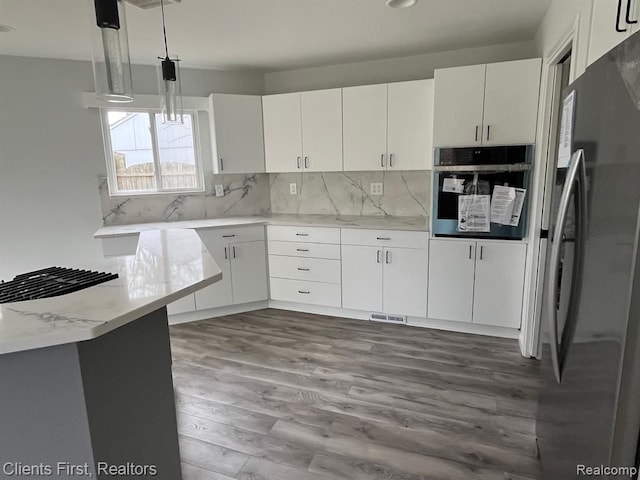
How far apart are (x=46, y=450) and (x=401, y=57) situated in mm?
3834

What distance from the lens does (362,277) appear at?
356cm

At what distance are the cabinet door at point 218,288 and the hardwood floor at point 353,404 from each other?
1.15ft

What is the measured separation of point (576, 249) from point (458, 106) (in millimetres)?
2128

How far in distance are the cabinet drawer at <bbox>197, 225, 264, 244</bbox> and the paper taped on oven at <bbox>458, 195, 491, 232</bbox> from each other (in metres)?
1.91

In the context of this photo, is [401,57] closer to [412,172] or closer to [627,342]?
[412,172]

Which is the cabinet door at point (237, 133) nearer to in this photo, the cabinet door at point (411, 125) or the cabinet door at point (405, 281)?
the cabinet door at point (411, 125)

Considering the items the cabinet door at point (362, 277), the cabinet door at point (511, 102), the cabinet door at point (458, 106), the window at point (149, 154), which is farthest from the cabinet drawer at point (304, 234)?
the cabinet door at point (511, 102)

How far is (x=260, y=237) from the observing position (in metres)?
3.87

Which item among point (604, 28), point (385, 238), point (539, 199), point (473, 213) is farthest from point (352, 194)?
point (604, 28)

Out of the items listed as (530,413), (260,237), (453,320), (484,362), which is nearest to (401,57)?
(260,237)

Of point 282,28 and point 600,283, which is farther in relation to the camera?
point 282,28

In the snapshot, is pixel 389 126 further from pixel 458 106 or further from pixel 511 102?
pixel 511 102

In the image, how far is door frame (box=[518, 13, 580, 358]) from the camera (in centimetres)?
261

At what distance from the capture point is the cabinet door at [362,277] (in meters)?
3.49
